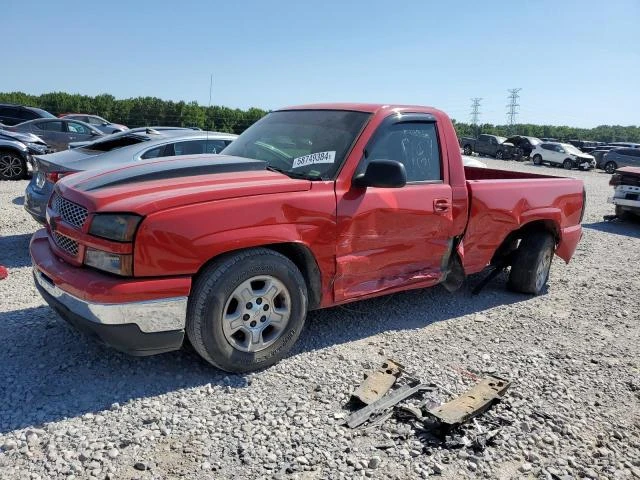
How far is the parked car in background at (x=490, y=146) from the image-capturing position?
37.7m

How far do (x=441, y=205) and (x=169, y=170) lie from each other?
7.24 feet

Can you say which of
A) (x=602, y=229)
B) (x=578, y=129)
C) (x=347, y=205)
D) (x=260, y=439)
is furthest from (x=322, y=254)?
(x=578, y=129)

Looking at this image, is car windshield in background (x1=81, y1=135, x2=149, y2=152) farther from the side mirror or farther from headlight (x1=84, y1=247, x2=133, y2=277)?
the side mirror

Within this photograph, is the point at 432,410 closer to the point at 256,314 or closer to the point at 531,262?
the point at 256,314

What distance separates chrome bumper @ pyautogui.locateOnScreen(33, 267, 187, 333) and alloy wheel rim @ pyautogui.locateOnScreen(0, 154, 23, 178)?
1080 centimetres

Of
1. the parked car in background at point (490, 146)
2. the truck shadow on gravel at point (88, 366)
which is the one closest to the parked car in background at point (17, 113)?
the truck shadow on gravel at point (88, 366)

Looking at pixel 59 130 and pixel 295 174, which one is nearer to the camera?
pixel 295 174

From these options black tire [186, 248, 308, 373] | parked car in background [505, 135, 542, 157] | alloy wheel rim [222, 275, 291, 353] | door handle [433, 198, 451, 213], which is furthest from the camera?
parked car in background [505, 135, 542, 157]

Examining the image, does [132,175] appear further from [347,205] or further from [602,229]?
[602,229]

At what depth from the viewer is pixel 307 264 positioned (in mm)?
3812

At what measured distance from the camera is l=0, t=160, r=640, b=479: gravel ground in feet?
9.02

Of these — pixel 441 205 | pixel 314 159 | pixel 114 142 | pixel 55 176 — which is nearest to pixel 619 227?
pixel 441 205

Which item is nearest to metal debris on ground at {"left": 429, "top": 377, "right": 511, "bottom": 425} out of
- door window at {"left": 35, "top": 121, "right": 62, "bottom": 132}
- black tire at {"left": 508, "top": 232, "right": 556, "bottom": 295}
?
black tire at {"left": 508, "top": 232, "right": 556, "bottom": 295}

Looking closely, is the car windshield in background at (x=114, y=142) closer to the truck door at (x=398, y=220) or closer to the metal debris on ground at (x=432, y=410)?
the truck door at (x=398, y=220)
